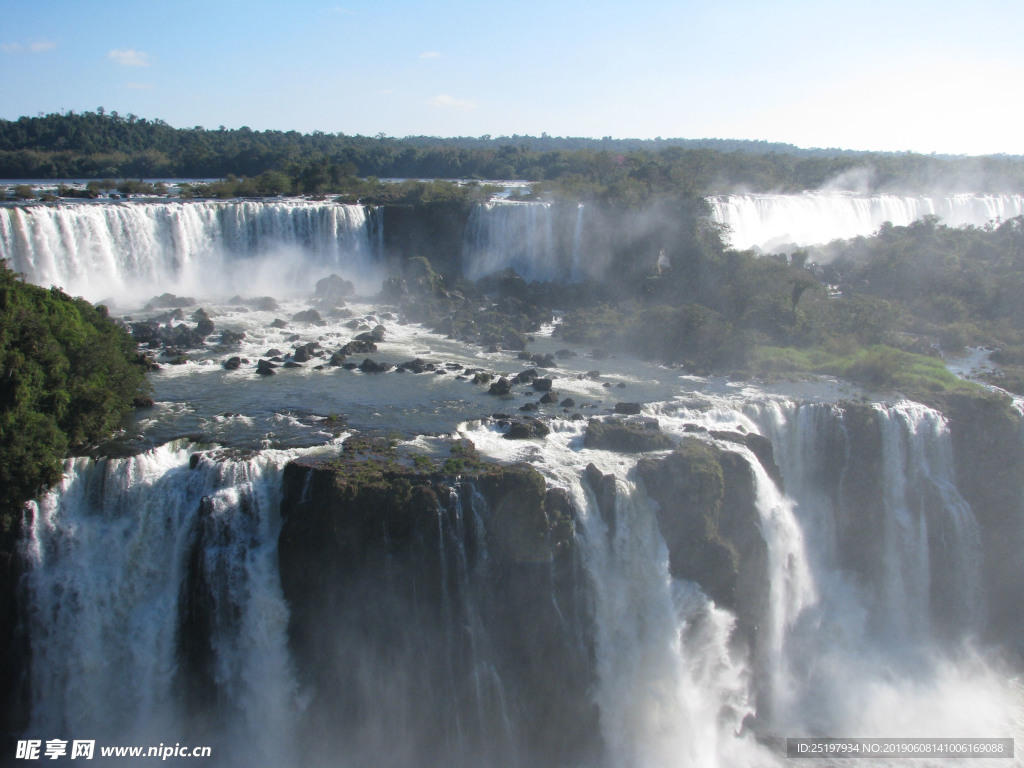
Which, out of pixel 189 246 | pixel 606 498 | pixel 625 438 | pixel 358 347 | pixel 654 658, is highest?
pixel 189 246

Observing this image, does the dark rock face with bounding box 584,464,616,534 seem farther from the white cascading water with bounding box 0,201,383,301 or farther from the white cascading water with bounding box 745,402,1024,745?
the white cascading water with bounding box 0,201,383,301

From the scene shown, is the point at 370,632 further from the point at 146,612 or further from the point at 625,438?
the point at 625,438

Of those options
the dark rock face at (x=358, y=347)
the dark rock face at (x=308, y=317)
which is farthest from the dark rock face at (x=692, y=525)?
the dark rock face at (x=308, y=317)

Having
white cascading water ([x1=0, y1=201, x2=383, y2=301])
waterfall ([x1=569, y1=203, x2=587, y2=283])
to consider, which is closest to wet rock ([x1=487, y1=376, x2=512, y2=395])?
white cascading water ([x1=0, y1=201, x2=383, y2=301])

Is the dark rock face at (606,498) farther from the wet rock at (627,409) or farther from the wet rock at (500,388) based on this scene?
the wet rock at (500,388)

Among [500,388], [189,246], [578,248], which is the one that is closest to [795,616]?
[500,388]
